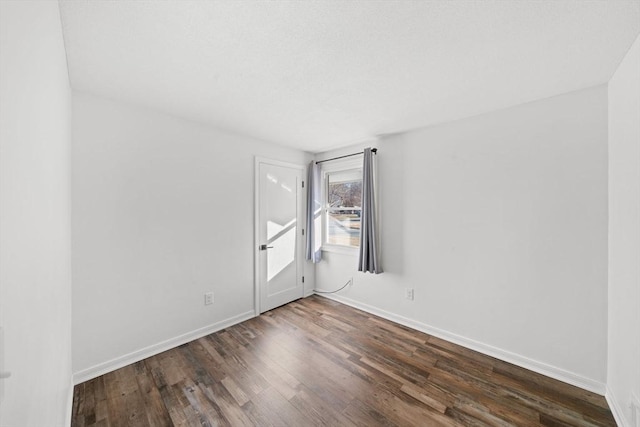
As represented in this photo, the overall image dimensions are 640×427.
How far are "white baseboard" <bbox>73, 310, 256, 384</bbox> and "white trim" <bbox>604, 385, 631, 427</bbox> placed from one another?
10.7 feet

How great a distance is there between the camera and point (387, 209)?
322 cm

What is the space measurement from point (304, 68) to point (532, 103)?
2043 mm

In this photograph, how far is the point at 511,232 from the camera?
2.34 metres

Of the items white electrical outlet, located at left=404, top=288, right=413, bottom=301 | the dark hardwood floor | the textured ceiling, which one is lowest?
the dark hardwood floor

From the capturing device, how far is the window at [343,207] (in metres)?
3.66

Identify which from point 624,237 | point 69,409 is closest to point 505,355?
point 624,237

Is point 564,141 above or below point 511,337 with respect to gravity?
above

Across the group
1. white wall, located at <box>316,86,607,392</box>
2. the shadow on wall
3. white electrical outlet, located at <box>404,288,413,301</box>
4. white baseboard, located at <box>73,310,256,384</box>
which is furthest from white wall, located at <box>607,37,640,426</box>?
white baseboard, located at <box>73,310,256,384</box>

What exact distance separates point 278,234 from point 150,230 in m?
1.58

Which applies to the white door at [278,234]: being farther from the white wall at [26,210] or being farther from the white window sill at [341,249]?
the white wall at [26,210]

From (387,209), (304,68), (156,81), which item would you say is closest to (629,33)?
(304,68)

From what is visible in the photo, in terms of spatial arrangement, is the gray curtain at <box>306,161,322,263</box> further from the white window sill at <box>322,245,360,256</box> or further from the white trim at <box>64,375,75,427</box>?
the white trim at <box>64,375,75,427</box>

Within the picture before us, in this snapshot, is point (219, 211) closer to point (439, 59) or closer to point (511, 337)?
point (439, 59)

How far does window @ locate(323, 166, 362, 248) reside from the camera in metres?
3.66
